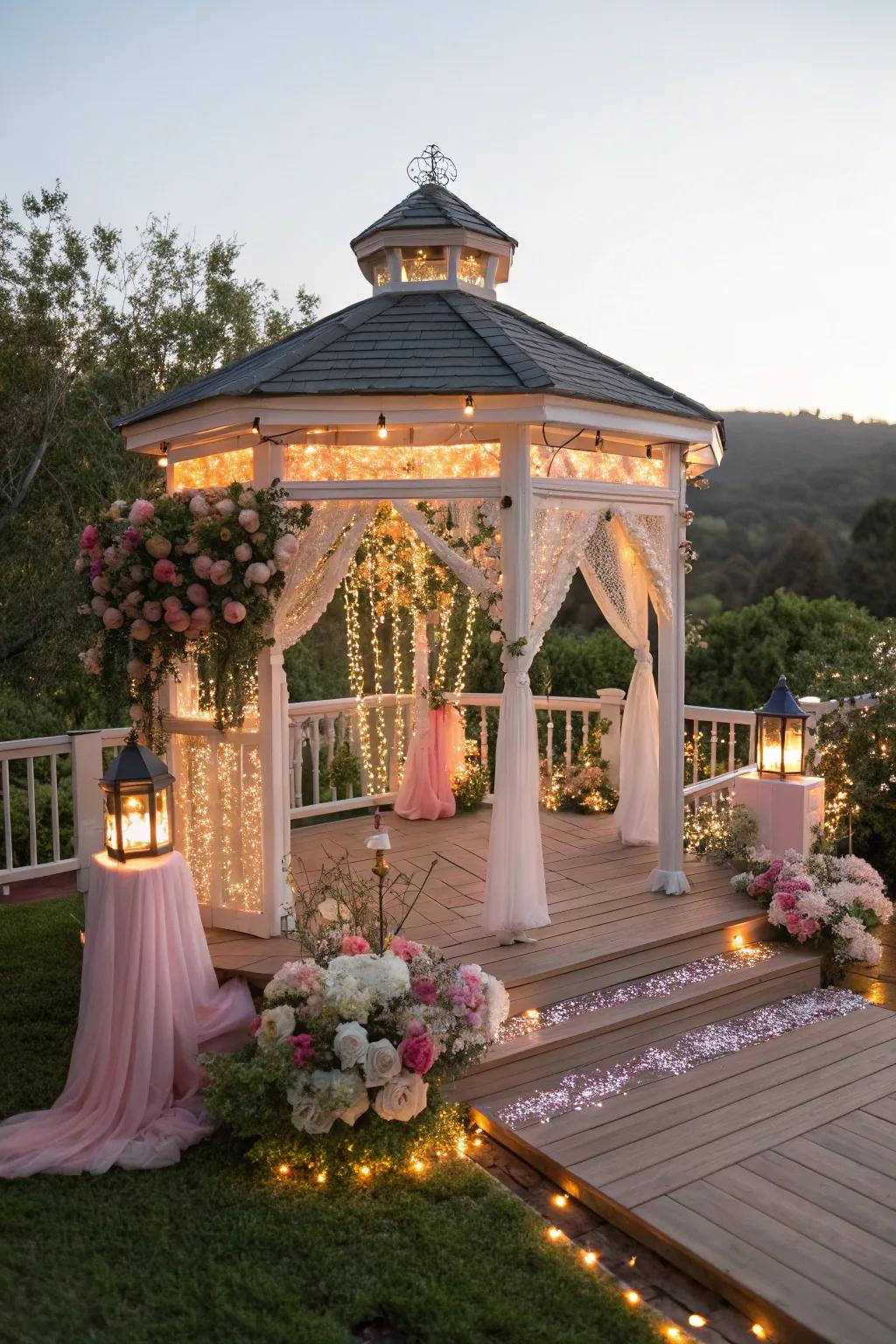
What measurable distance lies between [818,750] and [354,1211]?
5.43 metres

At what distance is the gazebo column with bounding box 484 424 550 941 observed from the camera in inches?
198

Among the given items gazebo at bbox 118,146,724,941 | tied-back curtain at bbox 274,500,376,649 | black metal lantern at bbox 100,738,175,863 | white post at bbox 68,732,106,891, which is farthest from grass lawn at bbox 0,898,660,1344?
white post at bbox 68,732,106,891

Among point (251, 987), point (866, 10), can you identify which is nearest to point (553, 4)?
point (866, 10)

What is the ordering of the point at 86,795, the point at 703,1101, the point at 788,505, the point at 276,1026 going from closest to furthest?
the point at 276,1026 → the point at 703,1101 → the point at 86,795 → the point at 788,505

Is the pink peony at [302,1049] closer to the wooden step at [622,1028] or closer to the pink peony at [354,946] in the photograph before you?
the pink peony at [354,946]

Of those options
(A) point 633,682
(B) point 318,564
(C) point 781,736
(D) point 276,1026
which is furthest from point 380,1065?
(A) point 633,682

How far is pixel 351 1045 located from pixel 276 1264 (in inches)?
30.8

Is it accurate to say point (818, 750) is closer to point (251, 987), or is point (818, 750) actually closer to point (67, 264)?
point (251, 987)

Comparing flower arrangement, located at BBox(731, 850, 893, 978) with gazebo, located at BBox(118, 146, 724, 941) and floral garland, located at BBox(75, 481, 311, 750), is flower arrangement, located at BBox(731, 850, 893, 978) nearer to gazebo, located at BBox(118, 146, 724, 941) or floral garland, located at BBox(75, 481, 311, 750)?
gazebo, located at BBox(118, 146, 724, 941)

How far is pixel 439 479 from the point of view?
5.22 meters

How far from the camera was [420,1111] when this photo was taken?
3.81 m

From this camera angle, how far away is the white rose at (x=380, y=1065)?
367cm

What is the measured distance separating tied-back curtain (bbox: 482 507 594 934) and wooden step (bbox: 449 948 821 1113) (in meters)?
0.67

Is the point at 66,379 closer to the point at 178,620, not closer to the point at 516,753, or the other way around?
the point at 178,620
